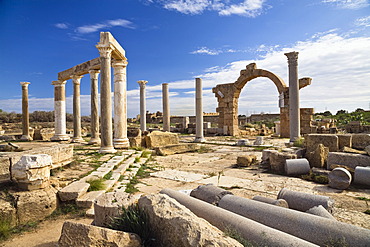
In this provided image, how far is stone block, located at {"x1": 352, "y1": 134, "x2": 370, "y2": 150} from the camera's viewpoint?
361 inches

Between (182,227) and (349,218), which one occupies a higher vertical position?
(182,227)

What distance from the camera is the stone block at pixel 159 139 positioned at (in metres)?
12.4

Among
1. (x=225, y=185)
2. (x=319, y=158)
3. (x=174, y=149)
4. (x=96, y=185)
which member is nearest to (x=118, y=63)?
(x=174, y=149)

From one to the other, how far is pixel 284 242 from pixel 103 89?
8911 mm

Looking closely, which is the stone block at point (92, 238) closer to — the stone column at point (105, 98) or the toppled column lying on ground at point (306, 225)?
the toppled column lying on ground at point (306, 225)

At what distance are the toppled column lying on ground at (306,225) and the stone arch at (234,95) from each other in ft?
56.2

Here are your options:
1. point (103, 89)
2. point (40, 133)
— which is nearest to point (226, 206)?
point (103, 89)

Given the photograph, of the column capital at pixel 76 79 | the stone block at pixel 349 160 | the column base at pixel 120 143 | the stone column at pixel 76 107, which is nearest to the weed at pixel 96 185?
the column base at pixel 120 143

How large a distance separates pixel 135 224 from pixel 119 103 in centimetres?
902

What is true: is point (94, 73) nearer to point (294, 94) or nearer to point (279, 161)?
point (279, 161)

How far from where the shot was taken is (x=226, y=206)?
352 cm

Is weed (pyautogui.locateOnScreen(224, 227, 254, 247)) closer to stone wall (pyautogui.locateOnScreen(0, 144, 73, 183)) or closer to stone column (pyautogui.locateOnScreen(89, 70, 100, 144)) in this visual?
stone wall (pyautogui.locateOnScreen(0, 144, 73, 183))

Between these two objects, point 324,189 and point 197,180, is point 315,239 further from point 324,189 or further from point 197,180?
point 197,180

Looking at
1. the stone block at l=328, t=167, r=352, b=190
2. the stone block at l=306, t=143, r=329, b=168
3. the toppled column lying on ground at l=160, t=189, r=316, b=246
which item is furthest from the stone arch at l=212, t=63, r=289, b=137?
the toppled column lying on ground at l=160, t=189, r=316, b=246
